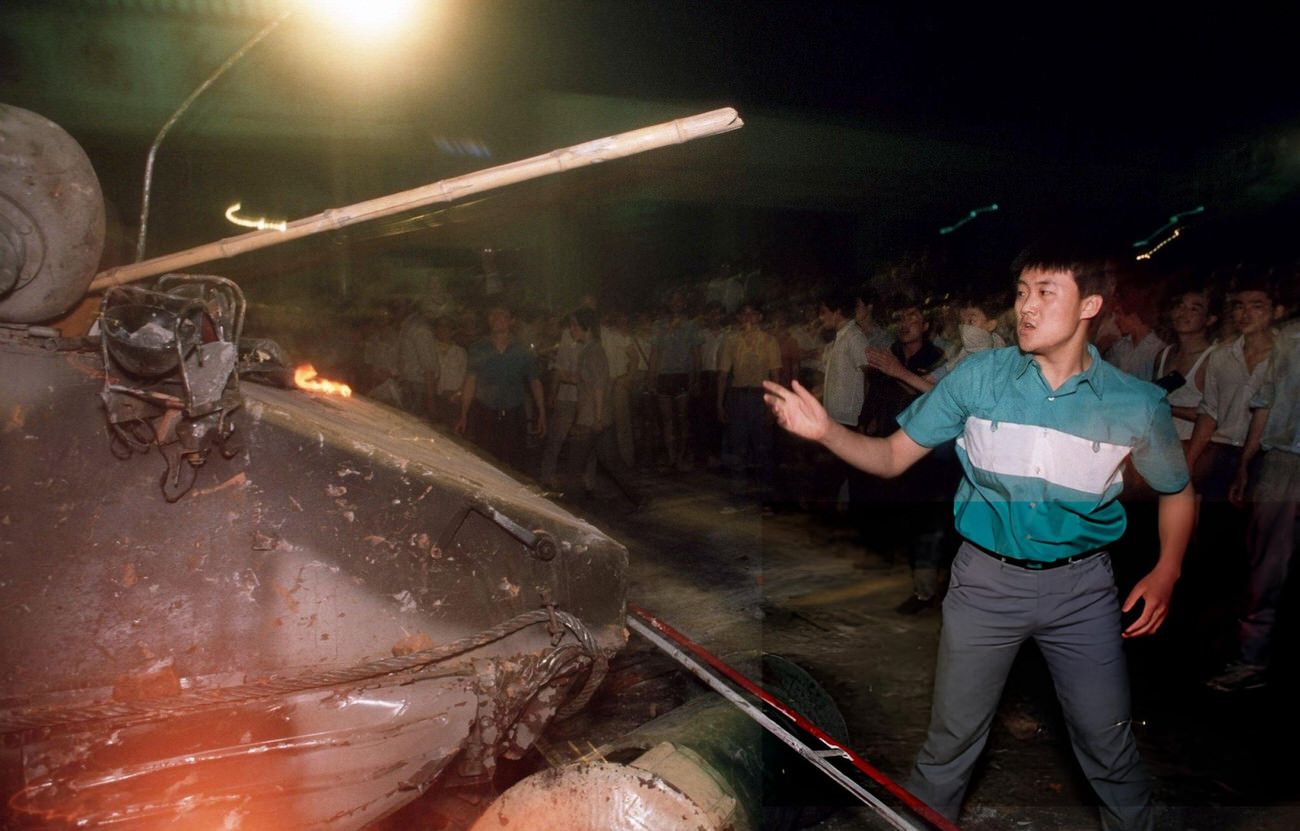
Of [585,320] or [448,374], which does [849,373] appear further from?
[448,374]

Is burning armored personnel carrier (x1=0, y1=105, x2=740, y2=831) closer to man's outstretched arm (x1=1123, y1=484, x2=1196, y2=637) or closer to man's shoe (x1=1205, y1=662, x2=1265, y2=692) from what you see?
man's outstretched arm (x1=1123, y1=484, x2=1196, y2=637)

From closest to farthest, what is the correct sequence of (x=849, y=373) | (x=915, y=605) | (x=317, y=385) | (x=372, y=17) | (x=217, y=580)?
1. (x=217, y=580)
2. (x=317, y=385)
3. (x=915, y=605)
4. (x=849, y=373)
5. (x=372, y=17)

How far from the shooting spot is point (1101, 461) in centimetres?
219

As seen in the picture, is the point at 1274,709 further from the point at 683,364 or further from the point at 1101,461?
the point at 683,364

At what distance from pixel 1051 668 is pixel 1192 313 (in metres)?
3.77

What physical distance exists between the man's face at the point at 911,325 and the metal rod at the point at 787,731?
3368 millimetres

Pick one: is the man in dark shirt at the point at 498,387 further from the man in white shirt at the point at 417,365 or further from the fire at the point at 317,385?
the fire at the point at 317,385

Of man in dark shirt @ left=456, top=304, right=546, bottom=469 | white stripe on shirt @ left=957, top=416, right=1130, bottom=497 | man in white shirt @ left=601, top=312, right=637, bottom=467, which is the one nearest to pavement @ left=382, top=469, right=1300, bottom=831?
white stripe on shirt @ left=957, top=416, right=1130, bottom=497

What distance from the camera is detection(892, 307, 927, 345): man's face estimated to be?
17.5 feet

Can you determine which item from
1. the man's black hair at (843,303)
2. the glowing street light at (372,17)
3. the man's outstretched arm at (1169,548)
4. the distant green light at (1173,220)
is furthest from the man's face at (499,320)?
the distant green light at (1173,220)

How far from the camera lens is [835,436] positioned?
231cm

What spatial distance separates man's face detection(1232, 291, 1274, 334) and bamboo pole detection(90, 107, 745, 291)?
155 inches

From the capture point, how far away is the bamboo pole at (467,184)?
2.27 meters

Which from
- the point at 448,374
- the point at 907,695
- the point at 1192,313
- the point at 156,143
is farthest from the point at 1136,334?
the point at 448,374
